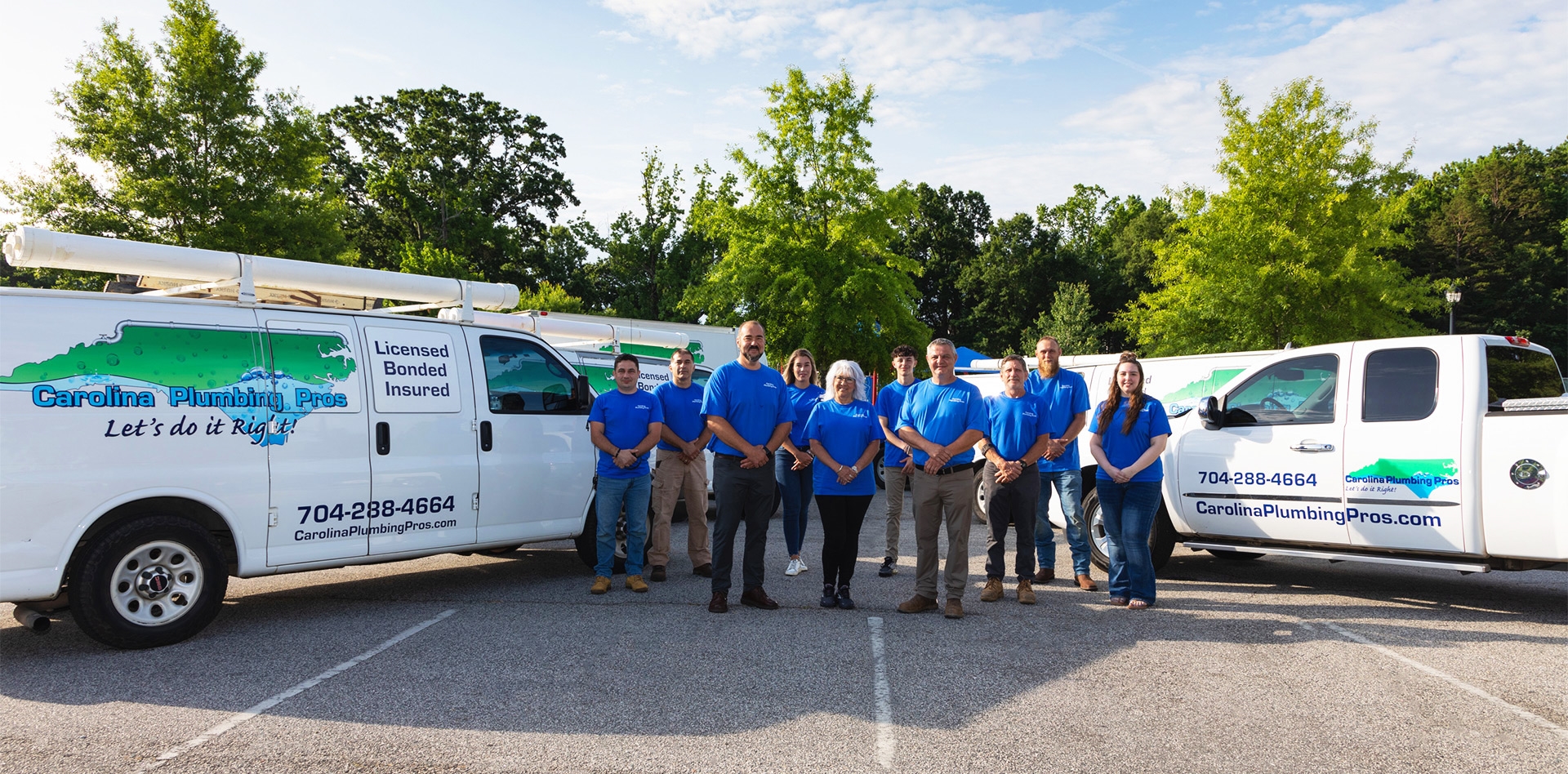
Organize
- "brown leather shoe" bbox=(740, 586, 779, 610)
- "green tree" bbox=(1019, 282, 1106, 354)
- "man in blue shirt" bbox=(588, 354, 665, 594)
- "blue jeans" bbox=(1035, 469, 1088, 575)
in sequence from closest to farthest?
"brown leather shoe" bbox=(740, 586, 779, 610), "man in blue shirt" bbox=(588, 354, 665, 594), "blue jeans" bbox=(1035, 469, 1088, 575), "green tree" bbox=(1019, 282, 1106, 354)

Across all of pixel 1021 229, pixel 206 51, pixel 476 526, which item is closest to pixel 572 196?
pixel 1021 229

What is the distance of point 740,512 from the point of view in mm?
6535

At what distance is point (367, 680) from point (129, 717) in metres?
1.00

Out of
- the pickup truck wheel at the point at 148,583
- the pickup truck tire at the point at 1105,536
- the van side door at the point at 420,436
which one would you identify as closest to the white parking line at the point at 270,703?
the van side door at the point at 420,436

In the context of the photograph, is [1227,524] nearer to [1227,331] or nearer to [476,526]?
[476,526]

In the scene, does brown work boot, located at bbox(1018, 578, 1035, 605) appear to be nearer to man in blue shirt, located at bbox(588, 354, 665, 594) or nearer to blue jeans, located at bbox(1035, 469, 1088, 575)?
blue jeans, located at bbox(1035, 469, 1088, 575)

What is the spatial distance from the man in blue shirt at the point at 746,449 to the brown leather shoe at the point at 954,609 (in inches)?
46.8

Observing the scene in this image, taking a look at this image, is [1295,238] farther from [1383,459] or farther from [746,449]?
[746,449]

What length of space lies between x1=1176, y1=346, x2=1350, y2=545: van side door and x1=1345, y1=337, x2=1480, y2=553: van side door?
117mm

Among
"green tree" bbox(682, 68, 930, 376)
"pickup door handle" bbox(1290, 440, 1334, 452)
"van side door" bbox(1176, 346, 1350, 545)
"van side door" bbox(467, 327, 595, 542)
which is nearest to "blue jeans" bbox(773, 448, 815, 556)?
"van side door" bbox(467, 327, 595, 542)

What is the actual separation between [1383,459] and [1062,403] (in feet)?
7.12

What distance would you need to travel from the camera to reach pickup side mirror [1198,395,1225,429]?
7289mm

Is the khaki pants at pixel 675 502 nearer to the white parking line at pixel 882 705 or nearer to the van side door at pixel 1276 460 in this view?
the white parking line at pixel 882 705

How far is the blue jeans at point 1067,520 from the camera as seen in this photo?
7.42 m
